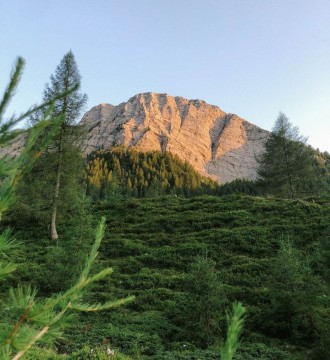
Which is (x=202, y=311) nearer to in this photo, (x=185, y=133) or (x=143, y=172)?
(x=143, y=172)

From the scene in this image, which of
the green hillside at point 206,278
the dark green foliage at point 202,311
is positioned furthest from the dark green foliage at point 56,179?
the dark green foliage at point 202,311

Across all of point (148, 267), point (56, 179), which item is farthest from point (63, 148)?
point (148, 267)

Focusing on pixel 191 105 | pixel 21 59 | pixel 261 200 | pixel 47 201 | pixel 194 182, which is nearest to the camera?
pixel 21 59

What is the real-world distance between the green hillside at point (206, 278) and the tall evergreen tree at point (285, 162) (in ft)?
28.3

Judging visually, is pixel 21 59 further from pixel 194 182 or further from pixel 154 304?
pixel 194 182

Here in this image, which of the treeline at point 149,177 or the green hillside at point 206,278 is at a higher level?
the treeline at point 149,177

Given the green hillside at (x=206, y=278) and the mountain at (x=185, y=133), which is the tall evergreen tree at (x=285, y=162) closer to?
the green hillside at (x=206, y=278)

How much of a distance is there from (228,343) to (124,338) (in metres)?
11.6

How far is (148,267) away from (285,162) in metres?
24.1

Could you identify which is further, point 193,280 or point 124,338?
point 193,280

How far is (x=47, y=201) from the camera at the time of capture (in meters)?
25.8

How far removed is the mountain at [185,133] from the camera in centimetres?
15400

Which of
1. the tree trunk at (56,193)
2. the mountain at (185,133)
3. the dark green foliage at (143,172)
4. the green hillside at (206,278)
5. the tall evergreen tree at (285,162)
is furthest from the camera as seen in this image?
the mountain at (185,133)

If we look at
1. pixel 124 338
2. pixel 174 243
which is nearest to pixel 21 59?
pixel 124 338
